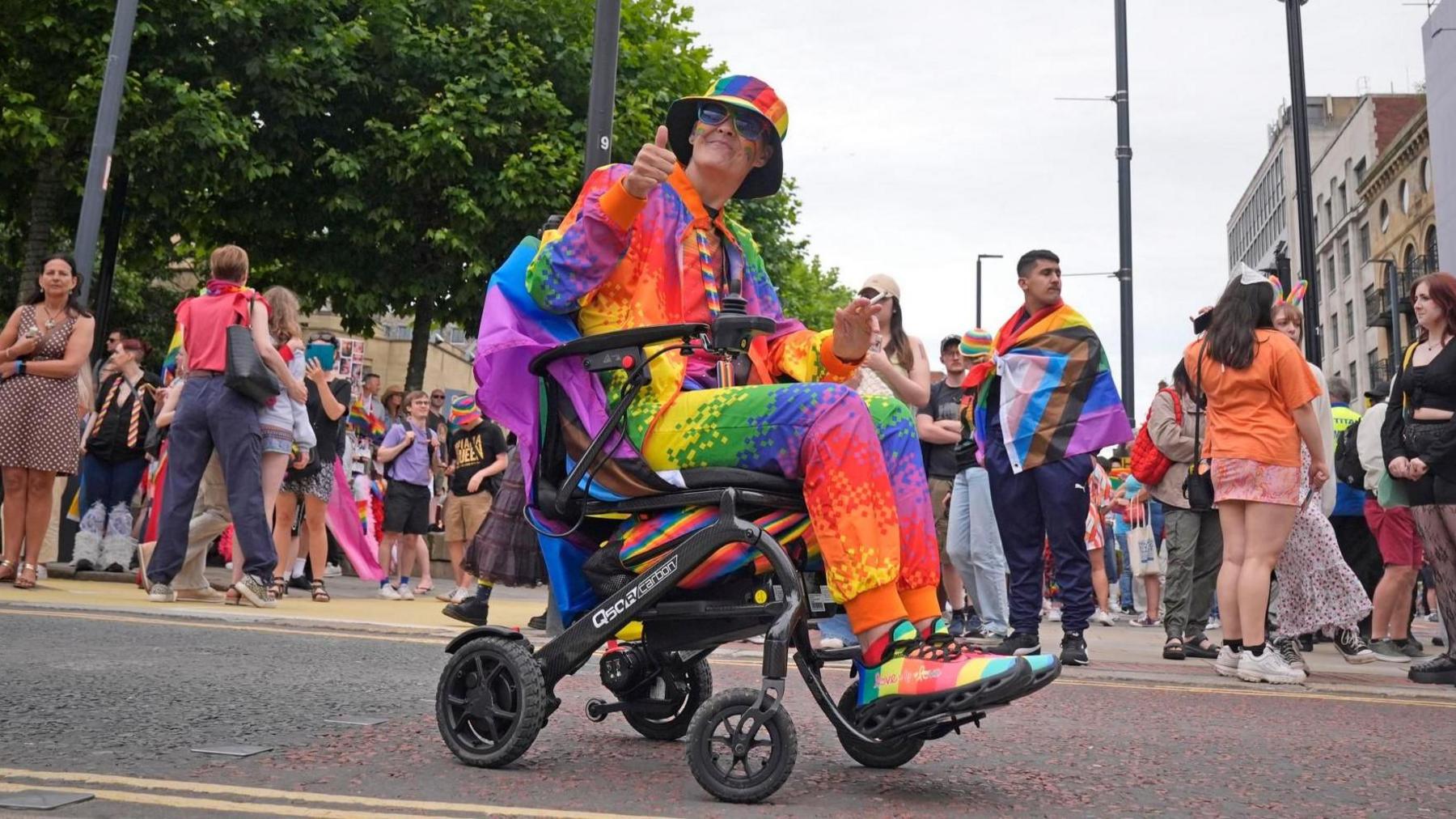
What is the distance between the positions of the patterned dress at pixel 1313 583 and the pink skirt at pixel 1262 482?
68 cm

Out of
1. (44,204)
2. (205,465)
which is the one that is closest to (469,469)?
(205,465)

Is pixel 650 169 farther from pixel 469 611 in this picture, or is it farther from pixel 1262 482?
pixel 469 611

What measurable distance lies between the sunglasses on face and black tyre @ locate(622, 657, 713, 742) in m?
1.45

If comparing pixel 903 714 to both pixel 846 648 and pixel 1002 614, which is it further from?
pixel 1002 614

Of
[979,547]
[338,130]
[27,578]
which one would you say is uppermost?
[338,130]

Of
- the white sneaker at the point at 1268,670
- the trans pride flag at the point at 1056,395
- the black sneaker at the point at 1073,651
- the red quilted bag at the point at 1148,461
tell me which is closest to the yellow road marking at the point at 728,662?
the white sneaker at the point at 1268,670

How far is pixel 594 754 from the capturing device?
12.1 ft

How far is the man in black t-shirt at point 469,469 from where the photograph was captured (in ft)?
37.8

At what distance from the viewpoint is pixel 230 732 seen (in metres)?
3.73

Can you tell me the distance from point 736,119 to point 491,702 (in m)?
1.66

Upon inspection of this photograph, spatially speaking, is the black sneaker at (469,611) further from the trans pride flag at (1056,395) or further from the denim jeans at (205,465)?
the trans pride flag at (1056,395)

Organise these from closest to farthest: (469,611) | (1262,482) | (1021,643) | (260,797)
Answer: (260,797)
(1262,482)
(1021,643)
(469,611)

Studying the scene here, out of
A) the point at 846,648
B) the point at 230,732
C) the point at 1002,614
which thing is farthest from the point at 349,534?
the point at 846,648

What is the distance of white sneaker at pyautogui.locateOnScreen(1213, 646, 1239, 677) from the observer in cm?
673
